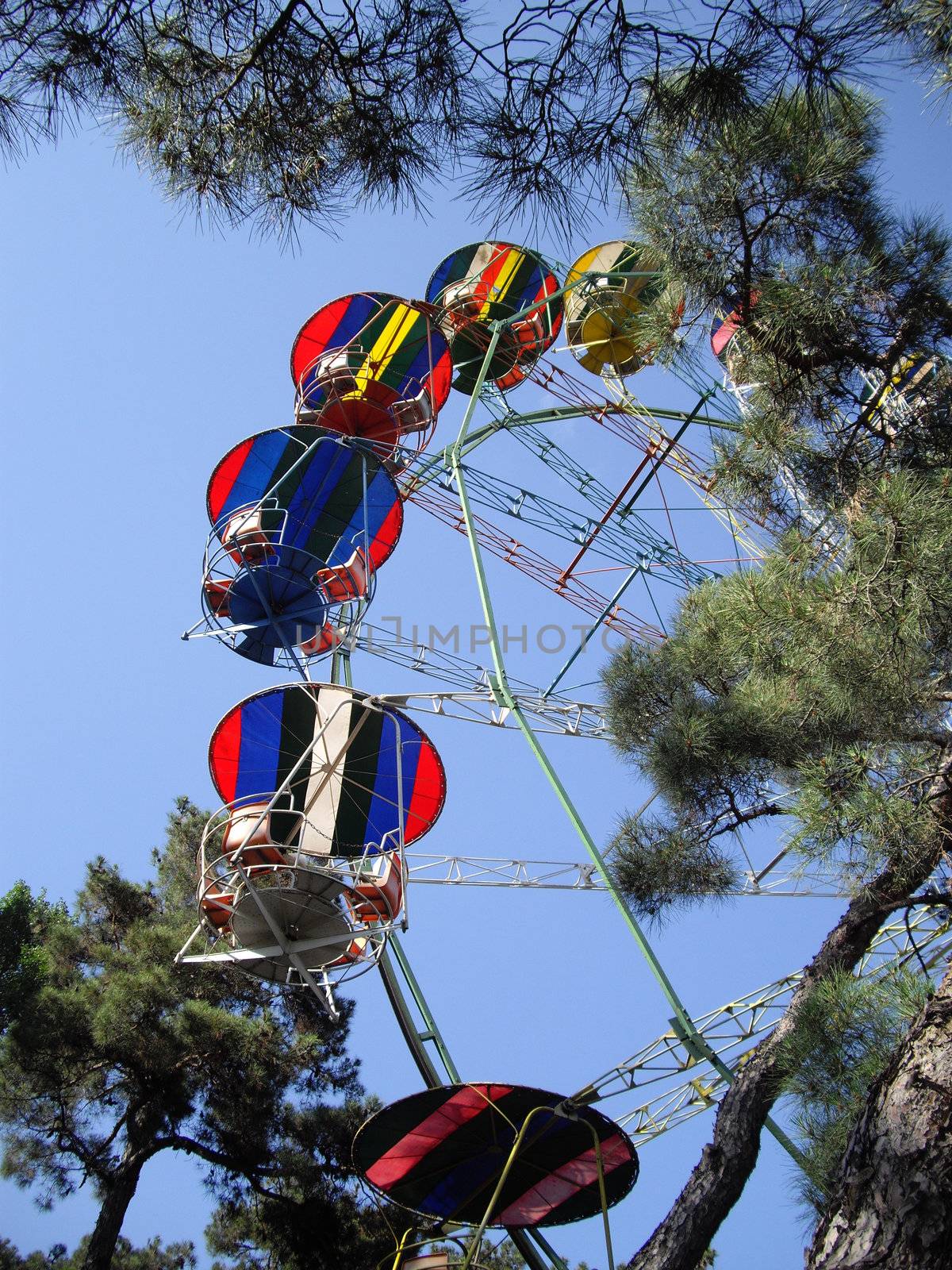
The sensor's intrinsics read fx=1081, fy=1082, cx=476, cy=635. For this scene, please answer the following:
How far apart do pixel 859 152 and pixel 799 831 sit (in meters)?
3.02

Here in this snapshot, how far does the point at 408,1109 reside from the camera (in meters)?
6.76

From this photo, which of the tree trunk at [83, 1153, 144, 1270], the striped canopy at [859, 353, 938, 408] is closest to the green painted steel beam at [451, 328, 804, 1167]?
the striped canopy at [859, 353, 938, 408]

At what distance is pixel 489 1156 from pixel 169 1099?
12.0 feet

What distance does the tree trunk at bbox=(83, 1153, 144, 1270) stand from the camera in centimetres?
855

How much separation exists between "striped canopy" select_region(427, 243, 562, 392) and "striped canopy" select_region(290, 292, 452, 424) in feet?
2.55

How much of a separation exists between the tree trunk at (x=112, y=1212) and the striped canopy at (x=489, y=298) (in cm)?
823

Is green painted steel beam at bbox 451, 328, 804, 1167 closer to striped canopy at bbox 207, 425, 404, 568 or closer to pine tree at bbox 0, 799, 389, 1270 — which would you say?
striped canopy at bbox 207, 425, 404, 568

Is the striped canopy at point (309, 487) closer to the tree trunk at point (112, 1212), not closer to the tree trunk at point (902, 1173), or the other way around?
the tree trunk at point (112, 1212)

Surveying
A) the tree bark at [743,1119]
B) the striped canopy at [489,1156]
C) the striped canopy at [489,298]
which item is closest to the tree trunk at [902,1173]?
the tree bark at [743,1119]

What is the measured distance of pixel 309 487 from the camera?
9398 millimetres

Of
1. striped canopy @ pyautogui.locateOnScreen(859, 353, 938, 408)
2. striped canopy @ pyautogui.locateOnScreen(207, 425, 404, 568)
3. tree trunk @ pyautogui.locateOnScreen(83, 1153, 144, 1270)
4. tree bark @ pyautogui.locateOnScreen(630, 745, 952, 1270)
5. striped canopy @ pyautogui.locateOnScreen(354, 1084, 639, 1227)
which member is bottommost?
tree bark @ pyautogui.locateOnScreen(630, 745, 952, 1270)

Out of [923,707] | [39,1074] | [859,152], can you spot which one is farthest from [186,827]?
[859,152]

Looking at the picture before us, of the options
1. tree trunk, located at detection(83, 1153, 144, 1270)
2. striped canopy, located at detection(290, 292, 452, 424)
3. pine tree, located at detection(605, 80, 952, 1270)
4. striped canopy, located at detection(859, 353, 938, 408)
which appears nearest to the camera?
pine tree, located at detection(605, 80, 952, 1270)

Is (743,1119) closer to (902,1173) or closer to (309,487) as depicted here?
(902,1173)
